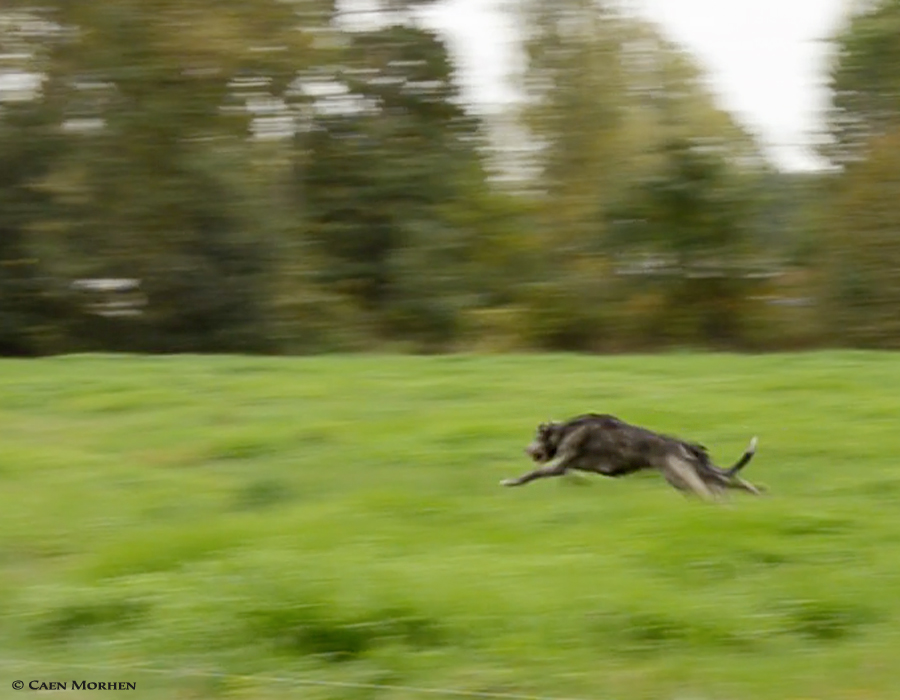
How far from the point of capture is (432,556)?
24.3 ft

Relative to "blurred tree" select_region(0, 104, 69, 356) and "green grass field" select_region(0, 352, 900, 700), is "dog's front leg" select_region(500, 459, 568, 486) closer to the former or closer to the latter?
"green grass field" select_region(0, 352, 900, 700)

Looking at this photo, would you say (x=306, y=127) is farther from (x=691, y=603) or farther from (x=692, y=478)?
(x=691, y=603)

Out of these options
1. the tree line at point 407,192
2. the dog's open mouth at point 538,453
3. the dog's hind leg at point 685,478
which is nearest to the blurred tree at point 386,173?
the tree line at point 407,192

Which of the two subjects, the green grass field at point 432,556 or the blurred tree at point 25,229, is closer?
the green grass field at point 432,556

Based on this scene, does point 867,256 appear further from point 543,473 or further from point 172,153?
point 543,473

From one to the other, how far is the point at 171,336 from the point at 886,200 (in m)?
11.5

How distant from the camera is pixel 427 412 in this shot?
482 inches

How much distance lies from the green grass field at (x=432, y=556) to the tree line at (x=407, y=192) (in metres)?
10.5

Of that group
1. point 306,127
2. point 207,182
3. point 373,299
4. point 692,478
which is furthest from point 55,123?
point 692,478

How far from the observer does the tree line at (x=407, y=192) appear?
74.3 ft

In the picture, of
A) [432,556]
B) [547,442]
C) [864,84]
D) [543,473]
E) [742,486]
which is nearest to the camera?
[432,556]

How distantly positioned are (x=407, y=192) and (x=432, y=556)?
17388 mm

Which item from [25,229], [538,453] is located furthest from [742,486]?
[25,229]

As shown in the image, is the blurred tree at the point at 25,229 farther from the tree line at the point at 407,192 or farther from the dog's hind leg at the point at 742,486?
the dog's hind leg at the point at 742,486
